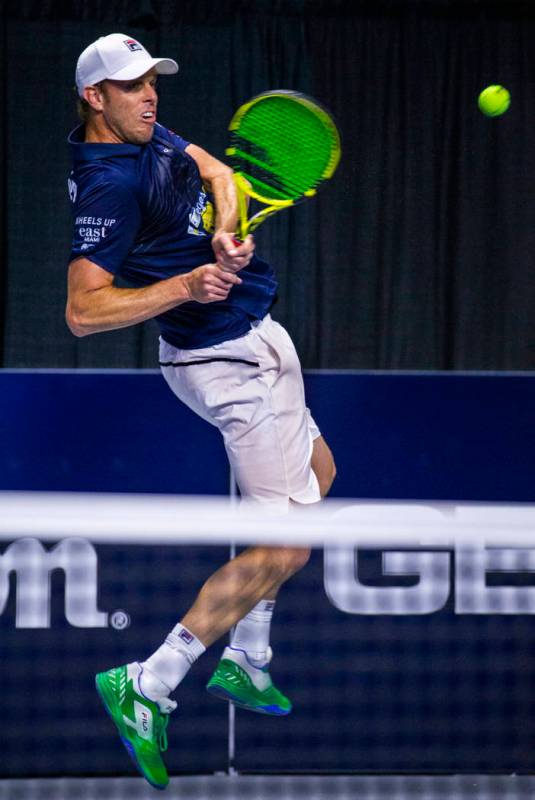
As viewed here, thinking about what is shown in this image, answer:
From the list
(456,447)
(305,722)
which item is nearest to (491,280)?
(456,447)

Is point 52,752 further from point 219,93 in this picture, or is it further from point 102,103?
point 219,93

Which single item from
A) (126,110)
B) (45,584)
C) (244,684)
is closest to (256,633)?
(244,684)

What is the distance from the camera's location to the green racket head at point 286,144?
3.05m

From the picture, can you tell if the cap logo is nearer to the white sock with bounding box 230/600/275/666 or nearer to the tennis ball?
the tennis ball

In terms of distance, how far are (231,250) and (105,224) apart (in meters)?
0.37

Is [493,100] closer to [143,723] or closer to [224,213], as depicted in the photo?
[224,213]

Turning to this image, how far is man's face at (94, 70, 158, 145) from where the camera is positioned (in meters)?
3.01

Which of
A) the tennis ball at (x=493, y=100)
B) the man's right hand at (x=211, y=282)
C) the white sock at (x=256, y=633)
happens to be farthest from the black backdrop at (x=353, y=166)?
the man's right hand at (x=211, y=282)

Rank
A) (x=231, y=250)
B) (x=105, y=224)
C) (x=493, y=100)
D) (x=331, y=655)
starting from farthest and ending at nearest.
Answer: (x=331, y=655), (x=493, y=100), (x=105, y=224), (x=231, y=250)

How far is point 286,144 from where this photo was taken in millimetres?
3092

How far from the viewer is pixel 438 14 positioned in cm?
512

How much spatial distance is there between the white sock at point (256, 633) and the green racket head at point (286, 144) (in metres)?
1.05

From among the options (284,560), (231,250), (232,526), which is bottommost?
(284,560)

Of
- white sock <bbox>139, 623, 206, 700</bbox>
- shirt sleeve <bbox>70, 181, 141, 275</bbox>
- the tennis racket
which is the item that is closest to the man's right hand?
shirt sleeve <bbox>70, 181, 141, 275</bbox>
